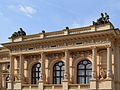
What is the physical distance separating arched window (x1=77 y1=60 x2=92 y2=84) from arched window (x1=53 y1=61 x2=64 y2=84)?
98.1 inches

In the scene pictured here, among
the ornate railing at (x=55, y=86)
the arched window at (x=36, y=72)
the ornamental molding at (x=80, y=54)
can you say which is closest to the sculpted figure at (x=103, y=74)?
the ornate railing at (x=55, y=86)

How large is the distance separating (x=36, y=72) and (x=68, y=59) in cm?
613

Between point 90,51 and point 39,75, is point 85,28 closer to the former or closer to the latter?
point 90,51

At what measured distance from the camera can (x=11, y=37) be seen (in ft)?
142

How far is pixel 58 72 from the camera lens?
40.3m

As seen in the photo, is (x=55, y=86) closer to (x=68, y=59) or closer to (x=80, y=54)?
(x=68, y=59)

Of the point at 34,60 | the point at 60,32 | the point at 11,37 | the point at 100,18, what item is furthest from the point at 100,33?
the point at 11,37

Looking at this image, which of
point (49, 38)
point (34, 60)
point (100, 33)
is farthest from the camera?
point (34, 60)

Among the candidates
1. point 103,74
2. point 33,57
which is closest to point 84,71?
point 103,74

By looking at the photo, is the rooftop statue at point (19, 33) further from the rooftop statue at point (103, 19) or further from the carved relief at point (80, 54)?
the rooftop statue at point (103, 19)

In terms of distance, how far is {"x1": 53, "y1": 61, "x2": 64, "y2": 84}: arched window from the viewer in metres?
40.0

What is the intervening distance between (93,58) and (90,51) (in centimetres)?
194

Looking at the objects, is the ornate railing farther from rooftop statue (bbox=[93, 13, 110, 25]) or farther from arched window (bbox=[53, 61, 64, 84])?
rooftop statue (bbox=[93, 13, 110, 25])

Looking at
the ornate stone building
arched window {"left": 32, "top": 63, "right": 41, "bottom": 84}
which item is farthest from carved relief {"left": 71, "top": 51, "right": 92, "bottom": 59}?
arched window {"left": 32, "top": 63, "right": 41, "bottom": 84}
